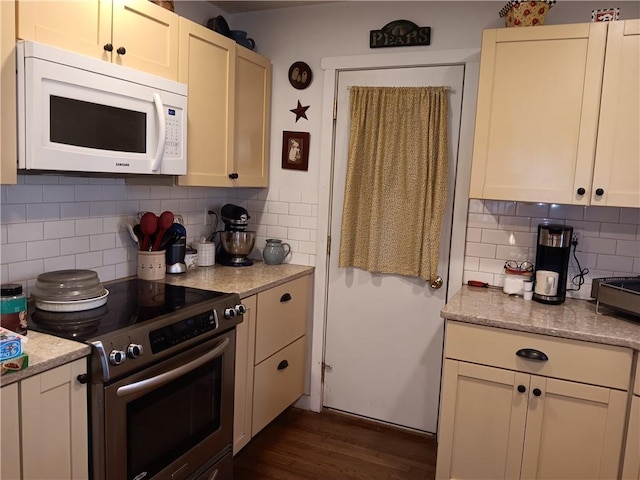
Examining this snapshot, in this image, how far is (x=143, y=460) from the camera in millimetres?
1865

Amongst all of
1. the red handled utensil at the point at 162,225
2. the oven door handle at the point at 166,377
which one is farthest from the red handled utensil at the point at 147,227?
the oven door handle at the point at 166,377

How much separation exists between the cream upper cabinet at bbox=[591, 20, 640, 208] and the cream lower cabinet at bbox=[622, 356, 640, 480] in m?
0.75

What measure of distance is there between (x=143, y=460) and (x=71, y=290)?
682mm

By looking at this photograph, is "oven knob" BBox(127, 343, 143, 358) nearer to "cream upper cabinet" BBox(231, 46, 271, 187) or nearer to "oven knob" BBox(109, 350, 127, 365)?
"oven knob" BBox(109, 350, 127, 365)

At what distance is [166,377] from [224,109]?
4.72 feet

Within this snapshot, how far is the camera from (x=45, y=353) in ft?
5.04

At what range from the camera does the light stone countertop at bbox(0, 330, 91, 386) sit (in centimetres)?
142

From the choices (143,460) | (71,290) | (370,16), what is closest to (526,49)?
(370,16)

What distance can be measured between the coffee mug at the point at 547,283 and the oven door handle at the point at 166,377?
4.91 ft

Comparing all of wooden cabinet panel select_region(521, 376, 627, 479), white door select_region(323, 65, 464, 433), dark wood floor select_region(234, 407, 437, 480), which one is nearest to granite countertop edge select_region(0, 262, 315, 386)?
white door select_region(323, 65, 464, 433)

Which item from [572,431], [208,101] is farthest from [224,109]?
[572,431]

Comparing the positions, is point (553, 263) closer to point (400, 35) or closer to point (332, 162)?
point (332, 162)

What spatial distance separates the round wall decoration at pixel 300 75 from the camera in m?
3.09

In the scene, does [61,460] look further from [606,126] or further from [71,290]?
[606,126]
